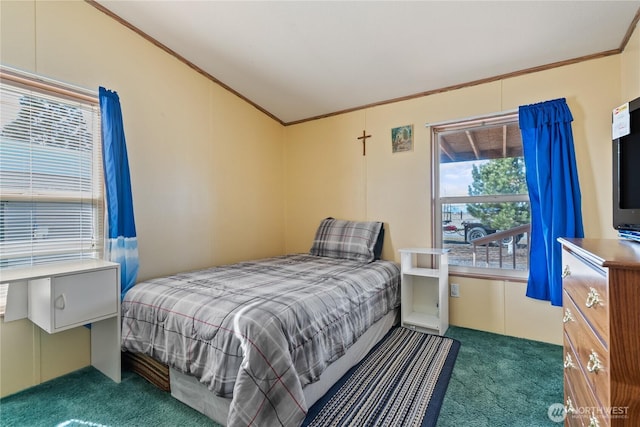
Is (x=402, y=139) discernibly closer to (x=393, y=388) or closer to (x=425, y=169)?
(x=425, y=169)

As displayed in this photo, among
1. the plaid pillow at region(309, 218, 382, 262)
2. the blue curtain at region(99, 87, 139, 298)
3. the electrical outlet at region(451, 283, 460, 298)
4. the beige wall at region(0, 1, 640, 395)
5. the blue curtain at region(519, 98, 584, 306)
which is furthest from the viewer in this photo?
the plaid pillow at region(309, 218, 382, 262)

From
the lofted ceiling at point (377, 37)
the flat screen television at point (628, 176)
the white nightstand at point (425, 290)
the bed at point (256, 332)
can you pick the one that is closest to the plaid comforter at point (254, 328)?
the bed at point (256, 332)

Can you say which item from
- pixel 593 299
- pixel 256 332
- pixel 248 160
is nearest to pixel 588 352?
pixel 593 299

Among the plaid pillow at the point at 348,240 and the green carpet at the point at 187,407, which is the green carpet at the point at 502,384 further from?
the plaid pillow at the point at 348,240

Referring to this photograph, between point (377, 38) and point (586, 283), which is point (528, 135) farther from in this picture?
point (586, 283)

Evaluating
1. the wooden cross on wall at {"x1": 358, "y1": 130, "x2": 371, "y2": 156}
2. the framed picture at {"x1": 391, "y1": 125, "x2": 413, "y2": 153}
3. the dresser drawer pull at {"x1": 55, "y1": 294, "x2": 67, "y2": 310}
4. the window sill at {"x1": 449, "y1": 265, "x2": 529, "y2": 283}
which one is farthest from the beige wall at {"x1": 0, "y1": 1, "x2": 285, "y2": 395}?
the window sill at {"x1": 449, "y1": 265, "x2": 529, "y2": 283}

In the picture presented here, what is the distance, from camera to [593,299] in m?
0.82

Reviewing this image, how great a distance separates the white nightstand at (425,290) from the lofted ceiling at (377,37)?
1.60 m

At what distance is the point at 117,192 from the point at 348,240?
201 cm

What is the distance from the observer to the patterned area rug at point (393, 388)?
56.4 inches

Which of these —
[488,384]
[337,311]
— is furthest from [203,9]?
[488,384]

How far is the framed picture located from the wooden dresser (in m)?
2.04

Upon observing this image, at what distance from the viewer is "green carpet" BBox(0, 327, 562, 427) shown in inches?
56.7

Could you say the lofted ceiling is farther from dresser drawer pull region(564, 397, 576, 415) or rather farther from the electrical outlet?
dresser drawer pull region(564, 397, 576, 415)
